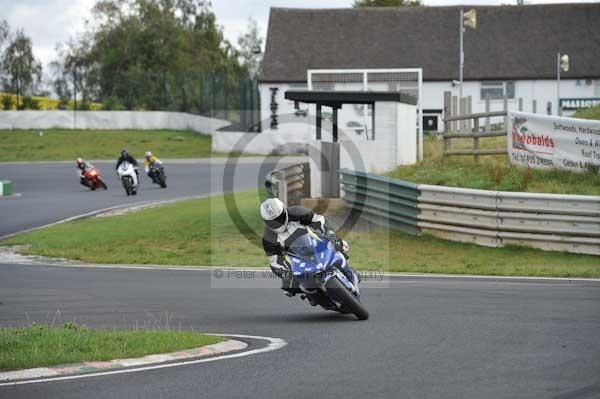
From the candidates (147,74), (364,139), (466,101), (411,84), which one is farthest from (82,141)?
(364,139)

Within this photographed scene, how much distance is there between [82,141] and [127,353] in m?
50.2

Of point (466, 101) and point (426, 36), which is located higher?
point (426, 36)

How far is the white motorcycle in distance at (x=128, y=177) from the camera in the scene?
35.4 metres

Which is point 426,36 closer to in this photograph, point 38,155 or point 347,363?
point 38,155

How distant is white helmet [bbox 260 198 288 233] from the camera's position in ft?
38.0

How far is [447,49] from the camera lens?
61469 mm

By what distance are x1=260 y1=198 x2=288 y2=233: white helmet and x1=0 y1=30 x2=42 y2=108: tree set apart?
56400 mm

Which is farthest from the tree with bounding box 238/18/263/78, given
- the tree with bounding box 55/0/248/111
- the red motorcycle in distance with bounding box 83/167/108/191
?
the red motorcycle in distance with bounding box 83/167/108/191

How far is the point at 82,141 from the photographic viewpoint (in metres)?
58.5

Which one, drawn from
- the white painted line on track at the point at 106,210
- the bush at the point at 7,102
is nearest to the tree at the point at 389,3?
the bush at the point at 7,102

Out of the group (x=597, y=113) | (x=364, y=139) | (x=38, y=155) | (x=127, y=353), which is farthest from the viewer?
(x=38, y=155)

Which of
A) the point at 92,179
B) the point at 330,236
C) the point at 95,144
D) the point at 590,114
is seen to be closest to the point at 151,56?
the point at 95,144

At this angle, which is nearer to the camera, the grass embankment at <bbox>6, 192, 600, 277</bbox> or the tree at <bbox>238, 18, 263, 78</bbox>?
the grass embankment at <bbox>6, 192, 600, 277</bbox>

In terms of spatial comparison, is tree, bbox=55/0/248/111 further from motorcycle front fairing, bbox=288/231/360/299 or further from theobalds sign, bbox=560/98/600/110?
motorcycle front fairing, bbox=288/231/360/299
